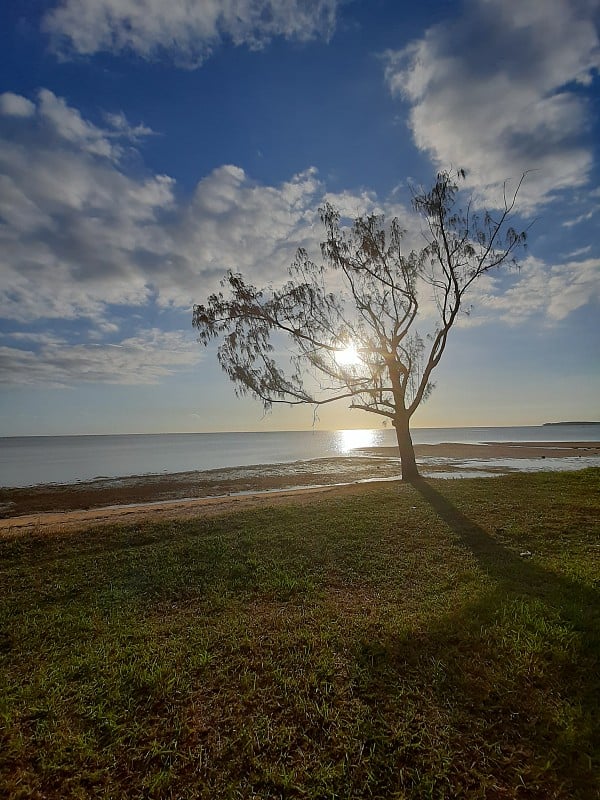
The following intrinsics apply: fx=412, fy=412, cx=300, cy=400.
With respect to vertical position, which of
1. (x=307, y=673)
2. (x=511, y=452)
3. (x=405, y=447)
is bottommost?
(x=511, y=452)

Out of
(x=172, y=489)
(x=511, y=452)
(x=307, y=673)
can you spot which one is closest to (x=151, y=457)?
(x=172, y=489)

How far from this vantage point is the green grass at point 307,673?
3.04 metres

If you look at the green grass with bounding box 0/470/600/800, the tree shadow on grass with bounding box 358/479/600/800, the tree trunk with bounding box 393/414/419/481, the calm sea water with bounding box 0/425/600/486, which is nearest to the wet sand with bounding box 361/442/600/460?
the calm sea water with bounding box 0/425/600/486

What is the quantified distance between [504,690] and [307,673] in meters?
1.84

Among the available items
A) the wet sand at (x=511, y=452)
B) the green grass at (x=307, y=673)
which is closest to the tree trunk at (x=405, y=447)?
the green grass at (x=307, y=673)

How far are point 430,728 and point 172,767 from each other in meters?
2.06

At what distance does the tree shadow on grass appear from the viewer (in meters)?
2.98

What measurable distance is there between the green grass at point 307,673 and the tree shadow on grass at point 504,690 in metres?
0.02

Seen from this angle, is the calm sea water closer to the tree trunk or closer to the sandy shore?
the sandy shore

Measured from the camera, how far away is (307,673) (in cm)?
412

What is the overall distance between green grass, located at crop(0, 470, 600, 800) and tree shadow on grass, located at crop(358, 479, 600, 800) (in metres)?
0.02

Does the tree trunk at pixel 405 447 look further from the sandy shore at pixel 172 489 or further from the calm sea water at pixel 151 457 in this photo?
the calm sea water at pixel 151 457

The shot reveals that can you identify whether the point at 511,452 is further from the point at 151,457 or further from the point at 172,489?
the point at 151,457

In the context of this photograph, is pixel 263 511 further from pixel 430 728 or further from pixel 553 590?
pixel 430 728
